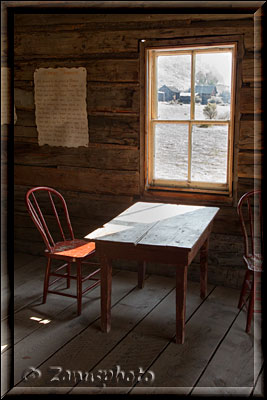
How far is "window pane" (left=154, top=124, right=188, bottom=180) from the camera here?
4012 millimetres

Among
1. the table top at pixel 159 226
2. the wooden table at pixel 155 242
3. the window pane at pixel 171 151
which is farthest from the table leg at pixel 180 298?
the window pane at pixel 171 151

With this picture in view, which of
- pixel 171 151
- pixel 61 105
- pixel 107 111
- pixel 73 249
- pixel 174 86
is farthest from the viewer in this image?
pixel 61 105

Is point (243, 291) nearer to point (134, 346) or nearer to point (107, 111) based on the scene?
point (134, 346)

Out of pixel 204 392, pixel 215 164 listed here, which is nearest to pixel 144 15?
pixel 215 164

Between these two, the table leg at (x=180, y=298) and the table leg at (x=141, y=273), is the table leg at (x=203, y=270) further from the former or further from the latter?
the table leg at (x=180, y=298)

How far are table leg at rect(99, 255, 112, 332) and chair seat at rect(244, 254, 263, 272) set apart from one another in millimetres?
981

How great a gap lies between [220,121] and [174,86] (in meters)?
0.50

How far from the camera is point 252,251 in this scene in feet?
11.5

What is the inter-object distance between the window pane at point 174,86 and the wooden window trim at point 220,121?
123 millimetres

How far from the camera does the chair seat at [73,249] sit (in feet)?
11.4

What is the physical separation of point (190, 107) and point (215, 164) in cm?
53

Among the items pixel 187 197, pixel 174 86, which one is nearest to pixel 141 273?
pixel 187 197

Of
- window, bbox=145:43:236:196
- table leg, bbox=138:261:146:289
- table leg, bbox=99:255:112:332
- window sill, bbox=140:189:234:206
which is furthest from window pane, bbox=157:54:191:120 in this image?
table leg, bbox=99:255:112:332

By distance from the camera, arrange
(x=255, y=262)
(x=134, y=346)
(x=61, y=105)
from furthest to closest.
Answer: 1. (x=61, y=105)
2. (x=255, y=262)
3. (x=134, y=346)
